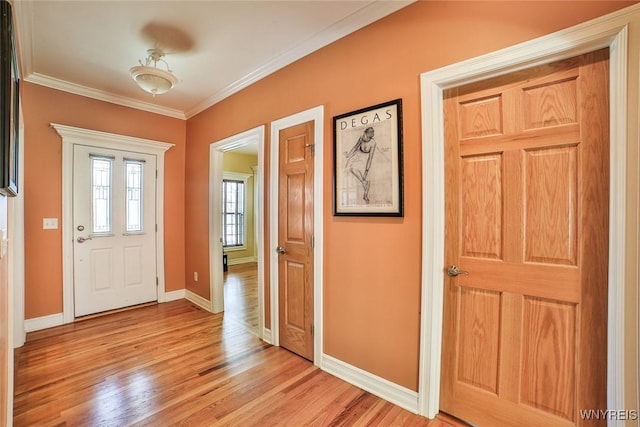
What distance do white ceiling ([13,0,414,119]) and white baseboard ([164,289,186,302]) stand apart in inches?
108

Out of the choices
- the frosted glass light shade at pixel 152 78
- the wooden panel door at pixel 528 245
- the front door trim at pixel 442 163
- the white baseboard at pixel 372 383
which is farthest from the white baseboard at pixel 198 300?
the wooden panel door at pixel 528 245

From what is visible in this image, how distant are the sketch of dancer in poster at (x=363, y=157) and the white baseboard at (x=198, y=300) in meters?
2.67

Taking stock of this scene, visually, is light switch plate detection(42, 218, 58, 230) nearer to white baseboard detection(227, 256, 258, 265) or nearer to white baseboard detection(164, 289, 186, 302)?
white baseboard detection(164, 289, 186, 302)

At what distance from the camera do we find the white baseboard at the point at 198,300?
358cm

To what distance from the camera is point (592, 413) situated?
1.33 metres

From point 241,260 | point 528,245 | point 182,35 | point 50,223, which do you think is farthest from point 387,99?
point 241,260

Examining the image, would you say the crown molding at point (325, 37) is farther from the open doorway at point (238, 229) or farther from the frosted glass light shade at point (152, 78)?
the frosted glass light shade at point (152, 78)

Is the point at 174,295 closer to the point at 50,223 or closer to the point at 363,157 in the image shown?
the point at 50,223

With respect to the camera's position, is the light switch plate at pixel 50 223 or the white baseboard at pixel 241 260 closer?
the light switch plate at pixel 50 223

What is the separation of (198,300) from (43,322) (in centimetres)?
155

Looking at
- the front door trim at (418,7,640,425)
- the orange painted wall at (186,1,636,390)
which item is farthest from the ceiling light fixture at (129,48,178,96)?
the front door trim at (418,7,640,425)

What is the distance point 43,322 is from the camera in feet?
9.87

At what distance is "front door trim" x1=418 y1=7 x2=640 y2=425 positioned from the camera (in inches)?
47.1

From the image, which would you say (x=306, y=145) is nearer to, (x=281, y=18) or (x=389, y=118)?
(x=389, y=118)
